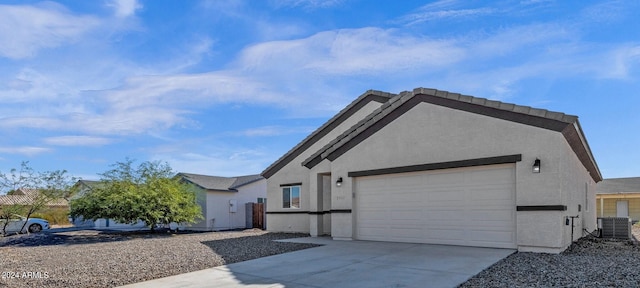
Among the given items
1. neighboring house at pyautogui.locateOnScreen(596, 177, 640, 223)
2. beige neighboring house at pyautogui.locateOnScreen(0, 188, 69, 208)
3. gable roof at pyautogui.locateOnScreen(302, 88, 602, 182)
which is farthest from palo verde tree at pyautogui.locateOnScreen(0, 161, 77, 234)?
neighboring house at pyautogui.locateOnScreen(596, 177, 640, 223)

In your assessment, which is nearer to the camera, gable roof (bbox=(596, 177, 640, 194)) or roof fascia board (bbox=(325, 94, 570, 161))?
roof fascia board (bbox=(325, 94, 570, 161))

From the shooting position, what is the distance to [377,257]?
31.3 feet

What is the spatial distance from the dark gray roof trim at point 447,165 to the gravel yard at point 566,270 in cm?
234

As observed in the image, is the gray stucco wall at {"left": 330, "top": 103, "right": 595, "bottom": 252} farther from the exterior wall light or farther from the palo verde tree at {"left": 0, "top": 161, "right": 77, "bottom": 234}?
the palo verde tree at {"left": 0, "top": 161, "right": 77, "bottom": 234}

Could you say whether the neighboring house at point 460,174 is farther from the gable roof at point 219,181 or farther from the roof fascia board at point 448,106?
the gable roof at point 219,181

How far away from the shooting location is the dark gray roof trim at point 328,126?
17.4 meters

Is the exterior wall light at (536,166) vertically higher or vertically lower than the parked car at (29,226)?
higher

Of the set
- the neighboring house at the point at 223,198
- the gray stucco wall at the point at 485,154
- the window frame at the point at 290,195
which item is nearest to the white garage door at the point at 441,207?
the gray stucco wall at the point at 485,154

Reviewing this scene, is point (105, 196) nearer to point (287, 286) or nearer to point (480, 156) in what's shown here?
point (287, 286)

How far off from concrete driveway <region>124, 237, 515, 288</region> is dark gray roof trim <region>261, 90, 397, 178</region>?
808 centimetres

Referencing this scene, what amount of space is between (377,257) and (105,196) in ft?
47.1

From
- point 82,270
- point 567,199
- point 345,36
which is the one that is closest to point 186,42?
point 345,36

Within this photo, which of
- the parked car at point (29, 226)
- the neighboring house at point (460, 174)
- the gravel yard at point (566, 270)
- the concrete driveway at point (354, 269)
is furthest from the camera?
the parked car at point (29, 226)

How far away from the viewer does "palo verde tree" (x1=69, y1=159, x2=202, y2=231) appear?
18.4 metres
